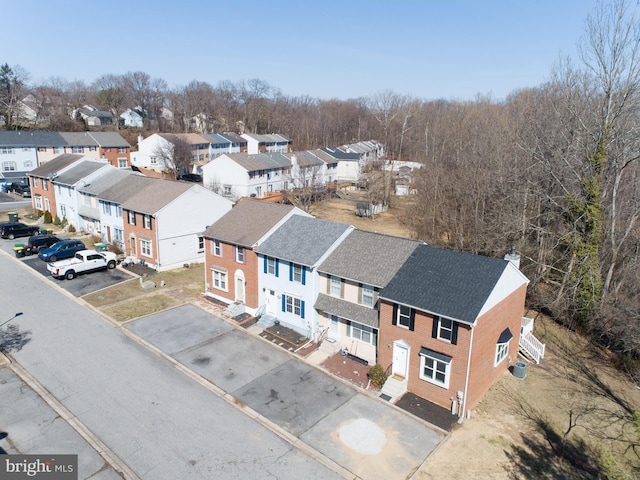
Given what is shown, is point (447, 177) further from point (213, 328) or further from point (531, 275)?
point (213, 328)

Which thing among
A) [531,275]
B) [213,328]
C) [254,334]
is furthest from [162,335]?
[531,275]

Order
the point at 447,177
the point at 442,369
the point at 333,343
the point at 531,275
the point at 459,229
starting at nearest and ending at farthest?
1. the point at 442,369
2. the point at 333,343
3. the point at 531,275
4. the point at 459,229
5. the point at 447,177

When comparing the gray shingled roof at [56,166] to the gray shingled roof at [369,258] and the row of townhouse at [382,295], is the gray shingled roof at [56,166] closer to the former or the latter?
the row of townhouse at [382,295]

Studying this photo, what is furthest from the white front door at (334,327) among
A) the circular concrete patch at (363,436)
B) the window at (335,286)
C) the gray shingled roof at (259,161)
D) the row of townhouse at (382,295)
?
the gray shingled roof at (259,161)

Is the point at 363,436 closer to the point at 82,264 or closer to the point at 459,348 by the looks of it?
the point at 459,348

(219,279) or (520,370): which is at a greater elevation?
(219,279)

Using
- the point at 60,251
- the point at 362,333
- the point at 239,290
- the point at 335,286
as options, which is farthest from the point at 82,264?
the point at 362,333
